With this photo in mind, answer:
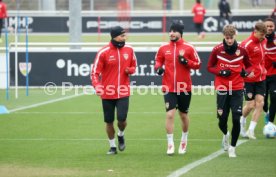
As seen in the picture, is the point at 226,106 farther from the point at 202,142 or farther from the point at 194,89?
the point at 194,89

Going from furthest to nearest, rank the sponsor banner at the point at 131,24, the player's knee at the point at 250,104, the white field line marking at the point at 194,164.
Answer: the sponsor banner at the point at 131,24 < the player's knee at the point at 250,104 < the white field line marking at the point at 194,164

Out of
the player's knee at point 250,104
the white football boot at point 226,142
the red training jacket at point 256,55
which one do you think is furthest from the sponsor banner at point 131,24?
the white football boot at point 226,142

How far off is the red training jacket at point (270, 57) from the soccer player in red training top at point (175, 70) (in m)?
2.79

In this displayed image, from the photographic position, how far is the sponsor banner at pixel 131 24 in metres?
45.7

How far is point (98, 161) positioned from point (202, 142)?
293cm

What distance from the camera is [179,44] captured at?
1509 cm

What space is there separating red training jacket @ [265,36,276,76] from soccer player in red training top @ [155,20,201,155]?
9.16 feet

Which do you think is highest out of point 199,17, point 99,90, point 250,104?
point 99,90

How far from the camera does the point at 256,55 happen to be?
1662cm

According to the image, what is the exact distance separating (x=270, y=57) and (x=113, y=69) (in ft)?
12.4

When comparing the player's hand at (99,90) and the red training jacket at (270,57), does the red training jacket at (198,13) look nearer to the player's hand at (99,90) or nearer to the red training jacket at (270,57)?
the red training jacket at (270,57)

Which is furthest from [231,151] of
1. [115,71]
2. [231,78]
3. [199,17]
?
[199,17]

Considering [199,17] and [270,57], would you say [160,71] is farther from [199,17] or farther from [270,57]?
[199,17]

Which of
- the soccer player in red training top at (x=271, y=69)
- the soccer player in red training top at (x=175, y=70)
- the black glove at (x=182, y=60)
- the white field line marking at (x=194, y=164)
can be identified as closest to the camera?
the white field line marking at (x=194, y=164)
